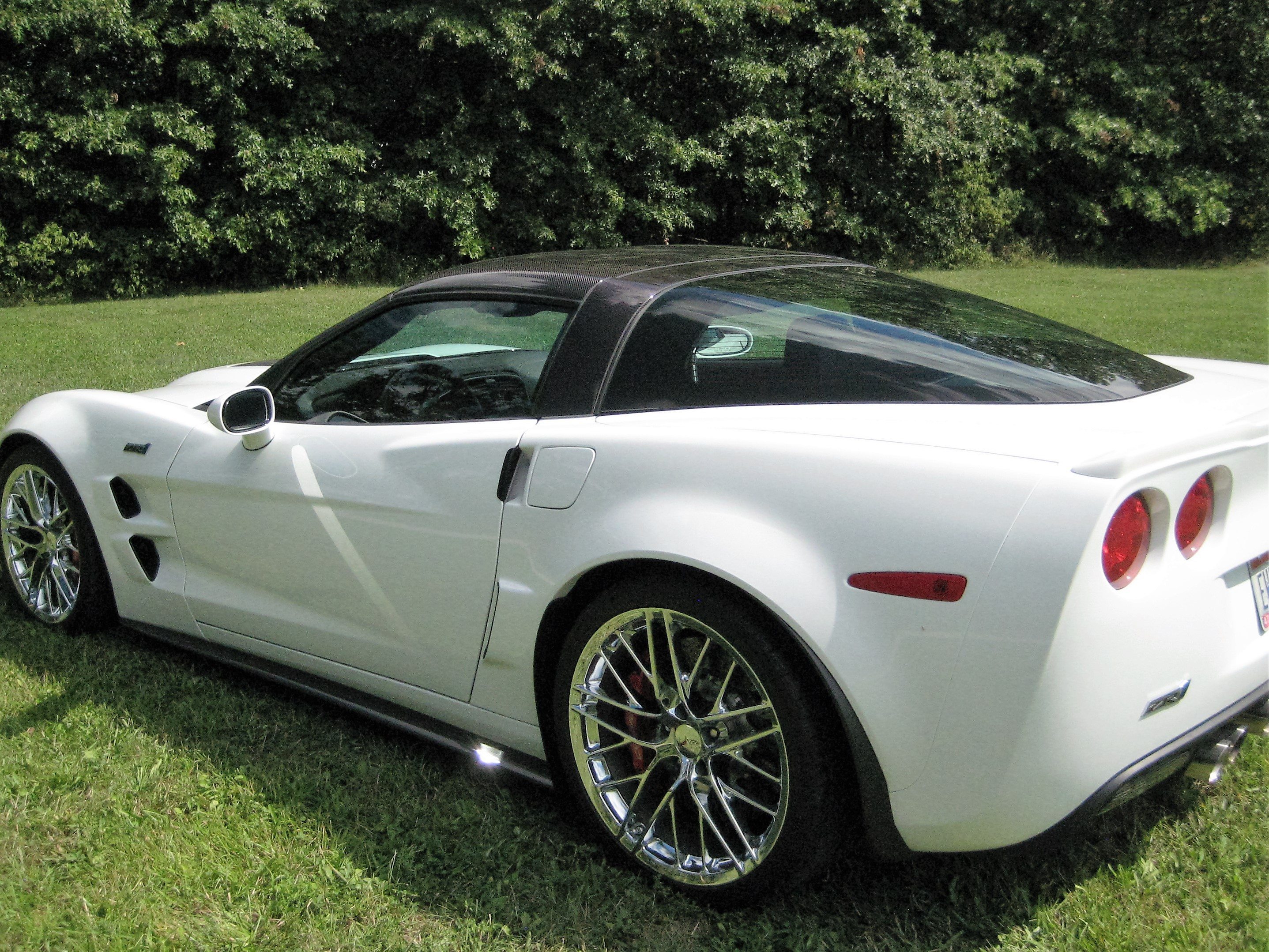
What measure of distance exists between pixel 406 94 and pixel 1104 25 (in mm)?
14499

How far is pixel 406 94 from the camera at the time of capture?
792 inches

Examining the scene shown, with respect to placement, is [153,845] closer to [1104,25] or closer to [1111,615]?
[1111,615]

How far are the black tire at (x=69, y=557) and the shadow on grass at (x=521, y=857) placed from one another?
0.40 metres

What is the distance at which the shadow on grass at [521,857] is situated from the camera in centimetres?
231

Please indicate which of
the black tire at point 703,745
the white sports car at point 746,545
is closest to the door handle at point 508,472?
the white sports car at point 746,545

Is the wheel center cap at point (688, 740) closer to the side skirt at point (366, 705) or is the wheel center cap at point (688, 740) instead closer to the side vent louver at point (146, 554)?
the side skirt at point (366, 705)

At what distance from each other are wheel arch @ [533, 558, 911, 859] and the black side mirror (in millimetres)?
1181

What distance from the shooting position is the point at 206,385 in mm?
3867

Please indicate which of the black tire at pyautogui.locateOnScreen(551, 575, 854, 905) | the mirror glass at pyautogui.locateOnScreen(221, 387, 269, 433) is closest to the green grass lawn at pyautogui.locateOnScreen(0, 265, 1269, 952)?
the black tire at pyautogui.locateOnScreen(551, 575, 854, 905)

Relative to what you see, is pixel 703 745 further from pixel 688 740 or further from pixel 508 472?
pixel 508 472

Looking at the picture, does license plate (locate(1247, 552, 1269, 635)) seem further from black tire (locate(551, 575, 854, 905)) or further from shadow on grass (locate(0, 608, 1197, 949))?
black tire (locate(551, 575, 854, 905))

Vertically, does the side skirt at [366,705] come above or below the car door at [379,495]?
below

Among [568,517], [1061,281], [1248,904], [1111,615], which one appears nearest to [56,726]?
[568,517]

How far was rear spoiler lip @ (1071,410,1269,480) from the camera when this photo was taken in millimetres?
1868
